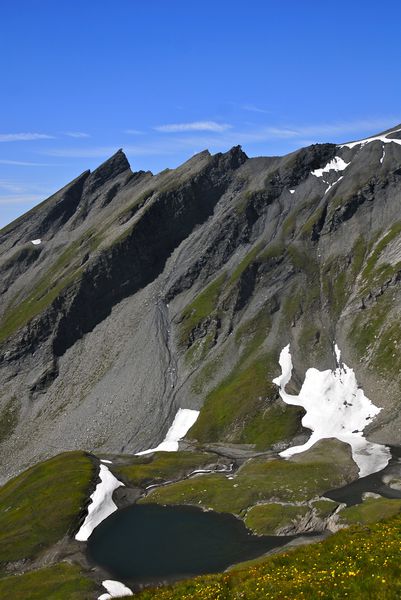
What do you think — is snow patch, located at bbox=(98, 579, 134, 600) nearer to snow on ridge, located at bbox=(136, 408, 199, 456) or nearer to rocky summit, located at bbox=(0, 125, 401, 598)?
rocky summit, located at bbox=(0, 125, 401, 598)

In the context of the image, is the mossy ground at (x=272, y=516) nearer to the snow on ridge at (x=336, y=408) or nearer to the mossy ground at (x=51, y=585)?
the mossy ground at (x=51, y=585)

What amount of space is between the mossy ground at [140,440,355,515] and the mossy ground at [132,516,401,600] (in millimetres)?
56019

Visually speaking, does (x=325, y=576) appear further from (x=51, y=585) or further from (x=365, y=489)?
(x=365, y=489)

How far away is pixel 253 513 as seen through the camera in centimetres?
7781

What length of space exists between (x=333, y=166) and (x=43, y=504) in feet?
506

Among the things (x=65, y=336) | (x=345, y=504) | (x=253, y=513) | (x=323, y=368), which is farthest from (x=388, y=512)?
(x=65, y=336)

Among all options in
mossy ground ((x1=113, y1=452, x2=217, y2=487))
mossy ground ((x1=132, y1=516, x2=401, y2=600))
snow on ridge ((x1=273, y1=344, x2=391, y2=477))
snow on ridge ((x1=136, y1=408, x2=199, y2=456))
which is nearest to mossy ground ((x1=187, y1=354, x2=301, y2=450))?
snow on ridge ((x1=136, y1=408, x2=199, y2=456))

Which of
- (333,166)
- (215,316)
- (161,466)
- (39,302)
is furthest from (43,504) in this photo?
(333,166)

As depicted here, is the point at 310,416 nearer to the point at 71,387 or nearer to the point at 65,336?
the point at 71,387

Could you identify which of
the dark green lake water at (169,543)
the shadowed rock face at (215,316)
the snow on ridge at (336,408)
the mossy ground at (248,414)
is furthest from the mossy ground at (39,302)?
the dark green lake water at (169,543)

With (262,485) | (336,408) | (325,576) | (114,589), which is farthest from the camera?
(336,408)

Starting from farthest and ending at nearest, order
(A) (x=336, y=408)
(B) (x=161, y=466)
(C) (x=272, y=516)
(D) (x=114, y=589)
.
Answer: (A) (x=336, y=408) → (B) (x=161, y=466) → (C) (x=272, y=516) → (D) (x=114, y=589)

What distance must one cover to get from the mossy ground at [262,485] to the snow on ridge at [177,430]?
2598cm

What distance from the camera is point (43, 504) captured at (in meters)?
88.3
